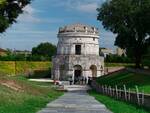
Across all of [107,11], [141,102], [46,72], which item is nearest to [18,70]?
[46,72]

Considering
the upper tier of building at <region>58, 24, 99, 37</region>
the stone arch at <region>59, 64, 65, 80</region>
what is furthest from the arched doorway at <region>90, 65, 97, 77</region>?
the upper tier of building at <region>58, 24, 99, 37</region>

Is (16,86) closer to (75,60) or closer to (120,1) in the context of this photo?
(120,1)

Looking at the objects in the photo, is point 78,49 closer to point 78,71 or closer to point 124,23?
point 78,71

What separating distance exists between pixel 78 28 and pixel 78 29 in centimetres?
80

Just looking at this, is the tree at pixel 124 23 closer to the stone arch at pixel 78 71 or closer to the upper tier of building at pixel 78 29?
the stone arch at pixel 78 71

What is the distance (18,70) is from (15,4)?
91.8m

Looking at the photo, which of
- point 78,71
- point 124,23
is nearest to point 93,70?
point 78,71

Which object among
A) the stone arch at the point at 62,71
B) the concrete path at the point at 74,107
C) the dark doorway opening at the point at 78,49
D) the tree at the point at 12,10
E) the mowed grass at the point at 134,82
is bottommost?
the concrete path at the point at 74,107

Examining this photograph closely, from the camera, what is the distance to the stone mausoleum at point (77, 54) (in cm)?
12631

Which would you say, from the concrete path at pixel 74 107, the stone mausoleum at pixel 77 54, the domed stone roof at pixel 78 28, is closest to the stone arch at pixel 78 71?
the stone mausoleum at pixel 77 54

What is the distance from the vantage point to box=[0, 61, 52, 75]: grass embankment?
433ft

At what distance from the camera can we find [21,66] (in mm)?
134375

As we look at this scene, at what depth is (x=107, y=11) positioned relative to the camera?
283 ft

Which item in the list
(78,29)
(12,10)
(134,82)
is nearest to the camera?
(12,10)
